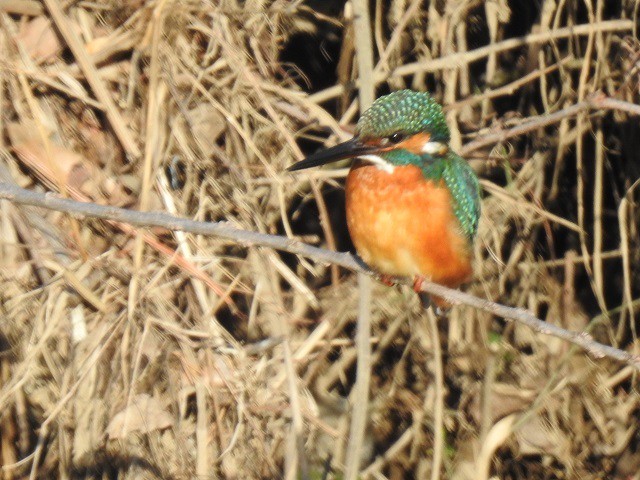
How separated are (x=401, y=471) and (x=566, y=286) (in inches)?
39.4

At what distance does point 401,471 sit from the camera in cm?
395

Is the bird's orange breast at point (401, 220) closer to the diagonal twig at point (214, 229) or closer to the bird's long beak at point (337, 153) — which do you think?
the bird's long beak at point (337, 153)

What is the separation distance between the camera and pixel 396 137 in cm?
276

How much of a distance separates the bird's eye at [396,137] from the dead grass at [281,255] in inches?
28.3

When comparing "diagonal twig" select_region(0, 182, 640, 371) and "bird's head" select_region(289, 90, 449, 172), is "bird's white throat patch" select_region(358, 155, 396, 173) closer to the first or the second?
"bird's head" select_region(289, 90, 449, 172)

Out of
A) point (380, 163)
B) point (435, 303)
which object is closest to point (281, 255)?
point (435, 303)

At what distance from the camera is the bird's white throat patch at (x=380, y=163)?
2.76 m

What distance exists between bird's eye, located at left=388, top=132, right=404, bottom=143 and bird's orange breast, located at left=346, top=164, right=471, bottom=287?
0.08m

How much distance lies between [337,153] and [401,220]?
268 mm

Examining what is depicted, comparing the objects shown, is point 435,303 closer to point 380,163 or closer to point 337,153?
point 380,163

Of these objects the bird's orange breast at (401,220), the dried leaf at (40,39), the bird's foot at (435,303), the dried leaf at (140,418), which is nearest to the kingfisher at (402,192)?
the bird's orange breast at (401,220)

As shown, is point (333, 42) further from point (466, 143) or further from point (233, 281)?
point (233, 281)

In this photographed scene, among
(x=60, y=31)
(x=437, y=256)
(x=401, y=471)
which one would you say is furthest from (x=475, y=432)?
(x=60, y=31)

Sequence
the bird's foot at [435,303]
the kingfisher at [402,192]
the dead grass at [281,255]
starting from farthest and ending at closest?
the dead grass at [281,255], the bird's foot at [435,303], the kingfisher at [402,192]
